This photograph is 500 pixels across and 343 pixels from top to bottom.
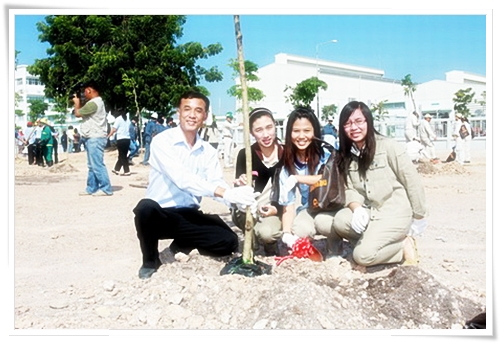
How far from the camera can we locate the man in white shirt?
12.2 ft

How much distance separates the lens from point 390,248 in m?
3.72

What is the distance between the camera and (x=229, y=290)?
329 cm

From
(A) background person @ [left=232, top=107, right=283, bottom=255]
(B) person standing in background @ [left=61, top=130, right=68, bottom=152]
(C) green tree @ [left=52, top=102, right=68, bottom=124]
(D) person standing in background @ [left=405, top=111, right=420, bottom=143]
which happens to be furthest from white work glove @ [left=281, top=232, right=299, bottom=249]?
(B) person standing in background @ [left=61, top=130, right=68, bottom=152]

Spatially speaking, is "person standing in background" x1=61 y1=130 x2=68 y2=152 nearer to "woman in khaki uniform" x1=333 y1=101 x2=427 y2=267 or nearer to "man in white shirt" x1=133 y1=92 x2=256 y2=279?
"man in white shirt" x1=133 y1=92 x2=256 y2=279

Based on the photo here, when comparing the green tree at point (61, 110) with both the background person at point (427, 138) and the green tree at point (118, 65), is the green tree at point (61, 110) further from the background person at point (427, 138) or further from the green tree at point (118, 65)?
the background person at point (427, 138)

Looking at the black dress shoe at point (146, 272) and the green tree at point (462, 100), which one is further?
the green tree at point (462, 100)

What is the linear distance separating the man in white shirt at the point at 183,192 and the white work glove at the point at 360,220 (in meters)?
0.79

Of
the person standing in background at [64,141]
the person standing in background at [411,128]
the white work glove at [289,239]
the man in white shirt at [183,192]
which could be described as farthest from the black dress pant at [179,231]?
the person standing in background at [64,141]

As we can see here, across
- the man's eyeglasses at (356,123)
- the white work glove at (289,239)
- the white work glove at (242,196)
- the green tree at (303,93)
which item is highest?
the green tree at (303,93)

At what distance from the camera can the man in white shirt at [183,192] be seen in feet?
12.2

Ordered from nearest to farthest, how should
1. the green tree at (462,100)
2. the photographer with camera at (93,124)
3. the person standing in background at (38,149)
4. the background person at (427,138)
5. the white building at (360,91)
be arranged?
1. the photographer with camera at (93,124)
2. the background person at (427,138)
3. the person standing in background at (38,149)
4. the white building at (360,91)
5. the green tree at (462,100)

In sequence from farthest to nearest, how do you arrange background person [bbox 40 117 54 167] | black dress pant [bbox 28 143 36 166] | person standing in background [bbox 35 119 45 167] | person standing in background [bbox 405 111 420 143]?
1. black dress pant [bbox 28 143 36 166]
2. person standing in background [bbox 35 119 45 167]
3. background person [bbox 40 117 54 167]
4. person standing in background [bbox 405 111 420 143]
